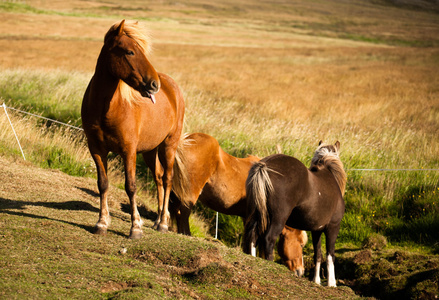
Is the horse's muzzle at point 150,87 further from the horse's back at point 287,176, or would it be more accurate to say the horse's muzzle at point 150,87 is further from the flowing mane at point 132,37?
the horse's back at point 287,176

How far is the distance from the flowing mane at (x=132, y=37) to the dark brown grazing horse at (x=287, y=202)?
1.80 m

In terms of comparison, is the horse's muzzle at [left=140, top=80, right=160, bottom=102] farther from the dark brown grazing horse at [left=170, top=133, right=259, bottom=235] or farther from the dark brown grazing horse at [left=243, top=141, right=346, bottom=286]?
the dark brown grazing horse at [left=170, top=133, right=259, bottom=235]

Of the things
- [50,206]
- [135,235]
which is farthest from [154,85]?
[50,206]

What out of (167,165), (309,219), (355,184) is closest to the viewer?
(309,219)

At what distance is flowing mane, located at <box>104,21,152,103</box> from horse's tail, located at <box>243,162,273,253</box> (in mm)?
1752

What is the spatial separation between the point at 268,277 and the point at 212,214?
4710mm

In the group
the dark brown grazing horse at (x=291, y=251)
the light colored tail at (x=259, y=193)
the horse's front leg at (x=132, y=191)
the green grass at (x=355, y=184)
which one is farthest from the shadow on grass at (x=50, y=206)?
the green grass at (x=355, y=184)

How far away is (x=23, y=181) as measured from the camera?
7465 mm

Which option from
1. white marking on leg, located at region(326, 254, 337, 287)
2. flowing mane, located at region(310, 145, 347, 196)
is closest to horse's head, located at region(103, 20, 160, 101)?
flowing mane, located at region(310, 145, 347, 196)

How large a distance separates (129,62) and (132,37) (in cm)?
35

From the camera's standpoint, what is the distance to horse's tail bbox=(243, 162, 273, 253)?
5984 mm

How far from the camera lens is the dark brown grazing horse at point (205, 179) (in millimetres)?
7238

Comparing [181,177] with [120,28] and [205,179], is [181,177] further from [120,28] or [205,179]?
[120,28]

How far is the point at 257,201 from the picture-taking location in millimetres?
6000
